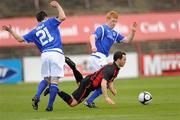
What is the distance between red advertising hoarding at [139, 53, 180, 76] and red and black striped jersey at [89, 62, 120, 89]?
17.7 meters

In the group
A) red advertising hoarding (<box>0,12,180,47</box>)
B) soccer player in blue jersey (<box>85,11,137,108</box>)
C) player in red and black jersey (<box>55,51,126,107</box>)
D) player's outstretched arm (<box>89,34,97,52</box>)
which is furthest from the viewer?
red advertising hoarding (<box>0,12,180,47</box>)

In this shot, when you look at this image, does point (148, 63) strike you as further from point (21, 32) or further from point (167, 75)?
point (21, 32)

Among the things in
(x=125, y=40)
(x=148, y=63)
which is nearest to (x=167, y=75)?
(x=148, y=63)

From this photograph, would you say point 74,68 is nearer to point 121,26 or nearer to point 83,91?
point 83,91

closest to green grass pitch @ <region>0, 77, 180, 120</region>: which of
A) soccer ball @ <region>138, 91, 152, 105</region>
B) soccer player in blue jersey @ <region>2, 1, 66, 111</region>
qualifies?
soccer ball @ <region>138, 91, 152, 105</region>

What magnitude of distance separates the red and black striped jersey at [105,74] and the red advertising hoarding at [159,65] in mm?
17743

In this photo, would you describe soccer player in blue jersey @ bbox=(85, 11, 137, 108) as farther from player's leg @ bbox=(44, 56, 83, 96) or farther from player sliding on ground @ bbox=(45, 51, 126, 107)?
player sliding on ground @ bbox=(45, 51, 126, 107)

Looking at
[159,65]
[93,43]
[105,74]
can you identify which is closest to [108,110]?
[105,74]

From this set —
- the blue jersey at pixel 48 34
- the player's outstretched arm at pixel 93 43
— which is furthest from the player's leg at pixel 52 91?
the player's outstretched arm at pixel 93 43

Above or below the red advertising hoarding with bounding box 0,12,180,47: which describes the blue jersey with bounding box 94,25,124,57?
above

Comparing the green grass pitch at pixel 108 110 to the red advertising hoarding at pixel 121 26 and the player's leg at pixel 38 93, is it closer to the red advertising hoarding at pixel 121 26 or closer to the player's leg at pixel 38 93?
the player's leg at pixel 38 93

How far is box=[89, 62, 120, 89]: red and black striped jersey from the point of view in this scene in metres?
15.7

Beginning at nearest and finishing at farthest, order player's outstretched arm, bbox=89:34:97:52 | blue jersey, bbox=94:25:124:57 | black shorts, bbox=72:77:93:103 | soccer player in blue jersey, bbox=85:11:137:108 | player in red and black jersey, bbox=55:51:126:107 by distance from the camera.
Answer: player in red and black jersey, bbox=55:51:126:107
player's outstretched arm, bbox=89:34:97:52
black shorts, bbox=72:77:93:103
soccer player in blue jersey, bbox=85:11:137:108
blue jersey, bbox=94:25:124:57

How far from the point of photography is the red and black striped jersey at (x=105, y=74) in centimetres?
1568
